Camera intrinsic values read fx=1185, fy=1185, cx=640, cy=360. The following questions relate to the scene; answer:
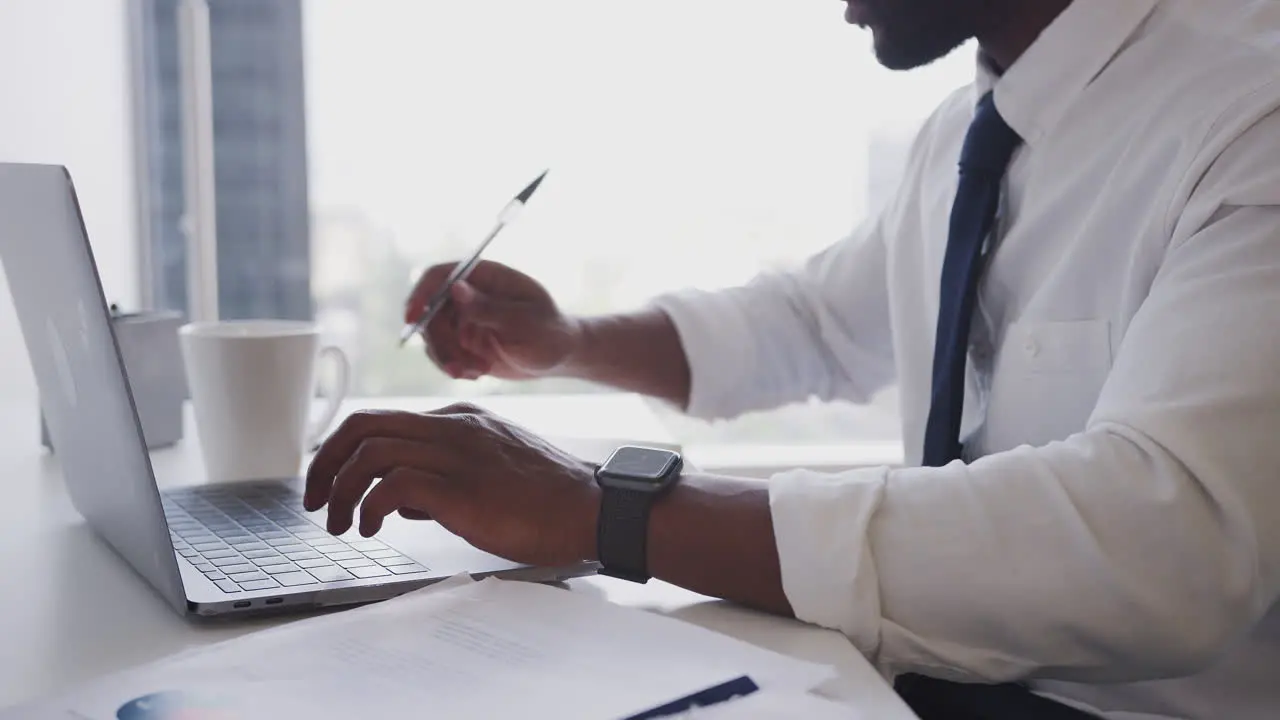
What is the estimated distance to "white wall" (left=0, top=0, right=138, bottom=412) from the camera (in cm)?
121

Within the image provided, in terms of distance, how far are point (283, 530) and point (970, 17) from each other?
0.71 metres

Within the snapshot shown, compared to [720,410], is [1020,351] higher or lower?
higher

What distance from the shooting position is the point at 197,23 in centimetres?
168

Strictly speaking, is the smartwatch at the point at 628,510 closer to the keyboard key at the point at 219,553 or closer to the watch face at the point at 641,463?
the watch face at the point at 641,463

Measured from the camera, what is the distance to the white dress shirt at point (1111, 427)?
0.59 meters

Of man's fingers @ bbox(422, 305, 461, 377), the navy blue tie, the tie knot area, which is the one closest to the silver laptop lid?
man's fingers @ bbox(422, 305, 461, 377)

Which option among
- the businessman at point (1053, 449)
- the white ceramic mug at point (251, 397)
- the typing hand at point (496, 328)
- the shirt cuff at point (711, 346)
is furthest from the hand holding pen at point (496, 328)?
the businessman at point (1053, 449)

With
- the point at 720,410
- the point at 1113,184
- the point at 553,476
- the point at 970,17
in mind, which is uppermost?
the point at 970,17

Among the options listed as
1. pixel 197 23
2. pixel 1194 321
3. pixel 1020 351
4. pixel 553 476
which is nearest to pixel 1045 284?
Result: pixel 1020 351

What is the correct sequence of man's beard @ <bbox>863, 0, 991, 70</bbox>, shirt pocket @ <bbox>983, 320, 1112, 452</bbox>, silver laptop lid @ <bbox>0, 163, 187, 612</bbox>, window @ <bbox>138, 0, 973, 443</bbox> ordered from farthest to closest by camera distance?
window @ <bbox>138, 0, 973, 443</bbox>
man's beard @ <bbox>863, 0, 991, 70</bbox>
shirt pocket @ <bbox>983, 320, 1112, 452</bbox>
silver laptop lid @ <bbox>0, 163, 187, 612</bbox>

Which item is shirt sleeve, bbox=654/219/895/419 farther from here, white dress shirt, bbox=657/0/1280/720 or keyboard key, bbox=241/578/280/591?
keyboard key, bbox=241/578/280/591

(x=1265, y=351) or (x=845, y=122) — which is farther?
(x=845, y=122)

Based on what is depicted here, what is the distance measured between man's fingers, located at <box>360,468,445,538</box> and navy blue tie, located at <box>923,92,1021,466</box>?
40 centimetres

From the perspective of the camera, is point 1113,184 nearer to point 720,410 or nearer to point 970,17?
point 970,17
